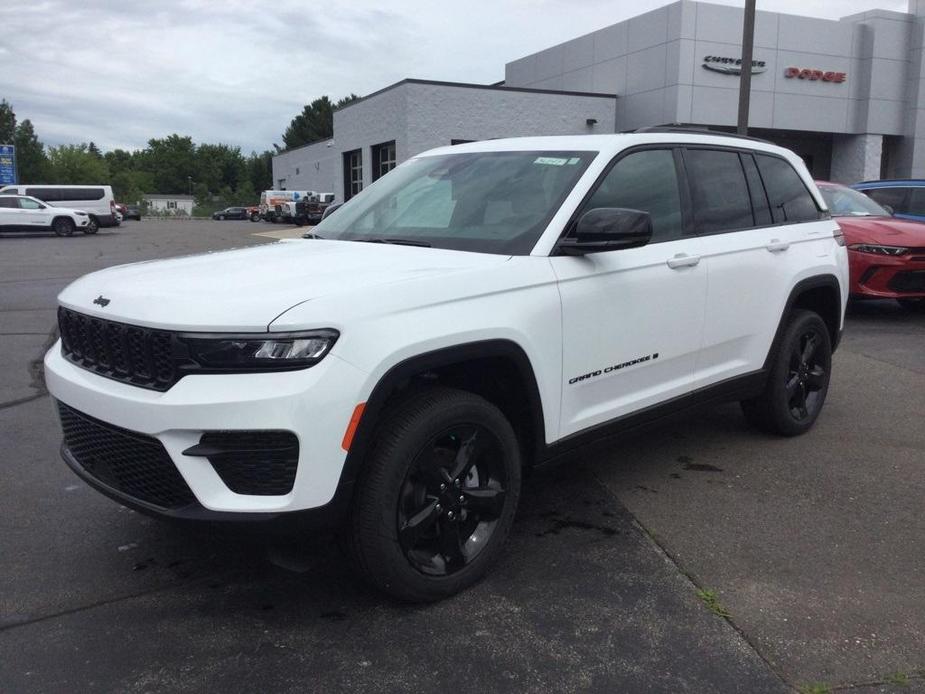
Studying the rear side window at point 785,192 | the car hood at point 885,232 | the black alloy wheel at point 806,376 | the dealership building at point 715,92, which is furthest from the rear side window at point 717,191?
the dealership building at point 715,92

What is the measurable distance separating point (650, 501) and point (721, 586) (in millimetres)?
929

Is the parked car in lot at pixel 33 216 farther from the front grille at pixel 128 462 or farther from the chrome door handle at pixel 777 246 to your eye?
the chrome door handle at pixel 777 246

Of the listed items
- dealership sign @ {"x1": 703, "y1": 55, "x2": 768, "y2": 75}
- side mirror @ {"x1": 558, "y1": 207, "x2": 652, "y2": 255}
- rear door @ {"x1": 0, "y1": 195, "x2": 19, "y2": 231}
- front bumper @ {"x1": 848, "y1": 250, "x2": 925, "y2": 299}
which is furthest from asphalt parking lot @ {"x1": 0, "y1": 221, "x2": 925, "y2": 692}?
rear door @ {"x1": 0, "y1": 195, "x2": 19, "y2": 231}

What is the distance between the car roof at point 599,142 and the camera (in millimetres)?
3955

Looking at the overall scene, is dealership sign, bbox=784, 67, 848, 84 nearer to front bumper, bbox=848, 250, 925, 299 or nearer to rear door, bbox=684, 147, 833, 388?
front bumper, bbox=848, 250, 925, 299

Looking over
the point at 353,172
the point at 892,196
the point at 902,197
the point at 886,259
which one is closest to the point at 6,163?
the point at 353,172

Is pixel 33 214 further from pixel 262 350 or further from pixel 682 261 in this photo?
pixel 262 350

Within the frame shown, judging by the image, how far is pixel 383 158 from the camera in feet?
110

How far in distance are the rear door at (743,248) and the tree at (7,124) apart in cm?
9918

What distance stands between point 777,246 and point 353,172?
35023 mm

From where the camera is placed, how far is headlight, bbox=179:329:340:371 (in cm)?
264

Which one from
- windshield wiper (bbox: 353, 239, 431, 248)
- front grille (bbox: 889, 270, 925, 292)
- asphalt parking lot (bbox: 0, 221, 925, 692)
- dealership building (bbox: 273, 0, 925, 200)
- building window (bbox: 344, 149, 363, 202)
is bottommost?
asphalt parking lot (bbox: 0, 221, 925, 692)

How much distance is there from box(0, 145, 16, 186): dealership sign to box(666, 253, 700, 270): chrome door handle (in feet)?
174

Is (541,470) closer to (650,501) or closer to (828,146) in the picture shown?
(650,501)
